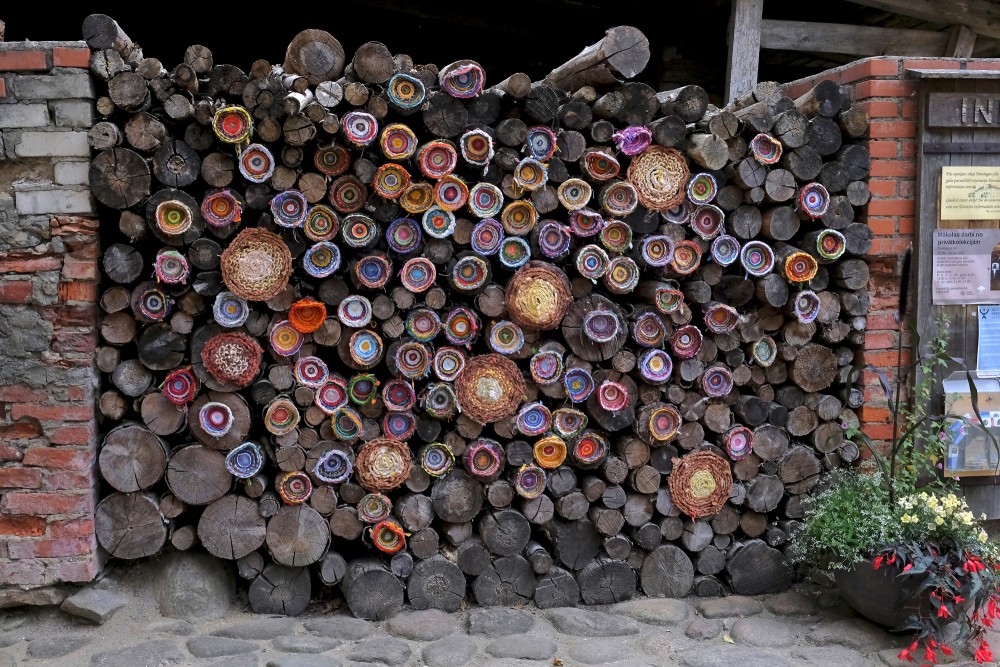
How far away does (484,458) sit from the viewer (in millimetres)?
3742

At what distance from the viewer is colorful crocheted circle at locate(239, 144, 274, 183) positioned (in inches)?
134

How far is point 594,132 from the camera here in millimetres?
3684

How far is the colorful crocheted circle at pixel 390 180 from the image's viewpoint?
3.50 m

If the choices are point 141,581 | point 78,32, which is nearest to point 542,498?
point 141,581

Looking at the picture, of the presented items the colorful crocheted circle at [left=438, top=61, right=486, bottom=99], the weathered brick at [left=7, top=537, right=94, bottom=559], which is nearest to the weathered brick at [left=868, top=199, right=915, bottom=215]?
the colorful crocheted circle at [left=438, top=61, right=486, bottom=99]

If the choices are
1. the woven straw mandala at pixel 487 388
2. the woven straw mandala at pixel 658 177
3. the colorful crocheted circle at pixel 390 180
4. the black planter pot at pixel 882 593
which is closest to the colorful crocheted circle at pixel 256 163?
the colorful crocheted circle at pixel 390 180

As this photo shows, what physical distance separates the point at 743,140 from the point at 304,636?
3048mm

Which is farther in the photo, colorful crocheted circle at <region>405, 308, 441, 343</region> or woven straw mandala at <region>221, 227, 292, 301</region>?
colorful crocheted circle at <region>405, 308, 441, 343</region>

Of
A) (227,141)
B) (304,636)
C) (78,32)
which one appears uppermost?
(78,32)

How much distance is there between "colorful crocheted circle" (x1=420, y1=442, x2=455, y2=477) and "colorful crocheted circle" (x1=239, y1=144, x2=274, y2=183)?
1.42 metres

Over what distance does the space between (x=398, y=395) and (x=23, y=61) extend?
2.14m

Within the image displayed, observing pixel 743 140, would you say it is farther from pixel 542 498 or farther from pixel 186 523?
pixel 186 523

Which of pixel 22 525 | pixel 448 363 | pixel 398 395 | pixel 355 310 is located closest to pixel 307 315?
pixel 355 310

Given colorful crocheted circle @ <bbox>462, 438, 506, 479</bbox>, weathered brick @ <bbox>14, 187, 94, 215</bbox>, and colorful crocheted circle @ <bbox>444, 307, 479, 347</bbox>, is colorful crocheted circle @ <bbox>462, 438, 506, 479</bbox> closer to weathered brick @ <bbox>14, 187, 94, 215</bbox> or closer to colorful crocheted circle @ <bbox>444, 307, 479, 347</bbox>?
colorful crocheted circle @ <bbox>444, 307, 479, 347</bbox>
